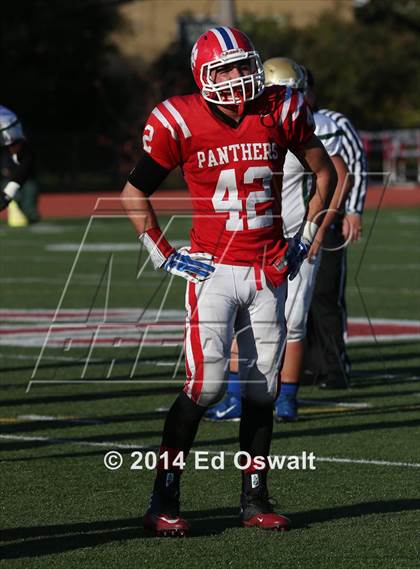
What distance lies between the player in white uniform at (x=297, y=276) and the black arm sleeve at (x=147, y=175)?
2.40 meters

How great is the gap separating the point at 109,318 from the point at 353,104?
144ft

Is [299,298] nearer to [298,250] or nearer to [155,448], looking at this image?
[155,448]

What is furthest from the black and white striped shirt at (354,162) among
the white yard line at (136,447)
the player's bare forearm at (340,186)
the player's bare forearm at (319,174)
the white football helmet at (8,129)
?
the player's bare forearm at (319,174)

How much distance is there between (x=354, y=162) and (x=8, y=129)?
2192 millimetres

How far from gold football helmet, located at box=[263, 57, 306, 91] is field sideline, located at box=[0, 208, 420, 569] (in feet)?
6.29

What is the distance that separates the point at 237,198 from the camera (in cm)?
580

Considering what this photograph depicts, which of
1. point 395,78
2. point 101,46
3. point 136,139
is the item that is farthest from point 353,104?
point 136,139

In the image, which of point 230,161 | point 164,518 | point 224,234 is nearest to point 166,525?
point 164,518

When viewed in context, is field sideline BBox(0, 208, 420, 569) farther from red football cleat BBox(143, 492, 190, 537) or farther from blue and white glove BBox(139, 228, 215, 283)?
blue and white glove BBox(139, 228, 215, 283)

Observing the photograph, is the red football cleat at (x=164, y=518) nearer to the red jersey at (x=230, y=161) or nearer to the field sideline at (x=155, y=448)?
the field sideline at (x=155, y=448)

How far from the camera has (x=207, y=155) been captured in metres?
5.77

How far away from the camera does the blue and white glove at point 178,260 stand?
18.8 ft

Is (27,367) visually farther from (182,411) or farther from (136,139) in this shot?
(136,139)

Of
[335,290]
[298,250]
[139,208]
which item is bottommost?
[335,290]
